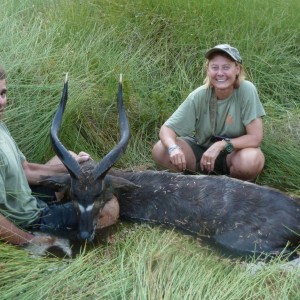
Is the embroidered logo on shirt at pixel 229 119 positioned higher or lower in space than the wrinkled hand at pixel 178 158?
higher

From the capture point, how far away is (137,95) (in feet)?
24.7

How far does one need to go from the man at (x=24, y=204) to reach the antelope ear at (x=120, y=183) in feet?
0.42

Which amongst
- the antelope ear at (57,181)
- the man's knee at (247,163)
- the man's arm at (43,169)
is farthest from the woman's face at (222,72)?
the antelope ear at (57,181)

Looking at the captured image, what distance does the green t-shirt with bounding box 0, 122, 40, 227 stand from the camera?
16.6 ft

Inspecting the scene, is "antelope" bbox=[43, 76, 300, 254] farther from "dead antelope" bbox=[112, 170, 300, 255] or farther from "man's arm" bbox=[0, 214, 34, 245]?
"man's arm" bbox=[0, 214, 34, 245]

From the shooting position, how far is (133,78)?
7680 mm

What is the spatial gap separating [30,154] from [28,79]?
0.82 meters

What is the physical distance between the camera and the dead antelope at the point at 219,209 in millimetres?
5363

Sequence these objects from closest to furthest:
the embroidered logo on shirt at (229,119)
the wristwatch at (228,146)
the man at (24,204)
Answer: the man at (24,204) < the wristwatch at (228,146) < the embroidered logo on shirt at (229,119)

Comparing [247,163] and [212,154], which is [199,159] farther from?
[247,163]

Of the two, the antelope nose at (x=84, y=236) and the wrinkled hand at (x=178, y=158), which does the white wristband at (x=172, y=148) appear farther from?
the antelope nose at (x=84, y=236)

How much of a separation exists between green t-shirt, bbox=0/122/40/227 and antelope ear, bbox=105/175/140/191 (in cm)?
70

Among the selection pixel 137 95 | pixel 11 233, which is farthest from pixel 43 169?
pixel 137 95

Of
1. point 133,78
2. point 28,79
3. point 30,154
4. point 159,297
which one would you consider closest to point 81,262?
point 159,297
